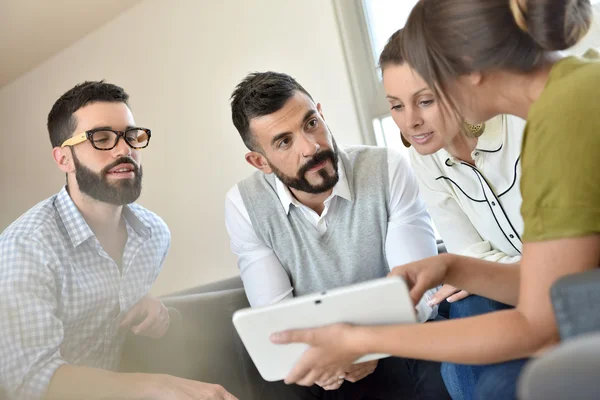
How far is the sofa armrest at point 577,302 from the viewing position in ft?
2.45

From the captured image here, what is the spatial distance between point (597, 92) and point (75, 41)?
2.69 meters

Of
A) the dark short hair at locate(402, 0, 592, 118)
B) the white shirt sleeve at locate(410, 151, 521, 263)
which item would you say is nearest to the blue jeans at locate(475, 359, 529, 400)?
the dark short hair at locate(402, 0, 592, 118)

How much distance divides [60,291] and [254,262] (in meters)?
0.56

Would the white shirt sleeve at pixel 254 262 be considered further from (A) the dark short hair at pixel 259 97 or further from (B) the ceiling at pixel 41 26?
(B) the ceiling at pixel 41 26

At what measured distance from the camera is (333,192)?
75.1 inches

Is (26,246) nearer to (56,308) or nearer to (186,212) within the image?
(56,308)

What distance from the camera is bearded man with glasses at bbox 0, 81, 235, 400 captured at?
1.59m

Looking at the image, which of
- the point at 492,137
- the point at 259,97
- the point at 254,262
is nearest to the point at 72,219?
the point at 254,262

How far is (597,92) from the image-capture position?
877 mm

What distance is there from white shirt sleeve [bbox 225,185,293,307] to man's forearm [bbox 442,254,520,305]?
77cm

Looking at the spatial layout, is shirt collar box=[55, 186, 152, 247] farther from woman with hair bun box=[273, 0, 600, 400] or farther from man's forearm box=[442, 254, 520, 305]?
man's forearm box=[442, 254, 520, 305]

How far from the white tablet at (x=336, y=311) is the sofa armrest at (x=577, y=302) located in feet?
0.91

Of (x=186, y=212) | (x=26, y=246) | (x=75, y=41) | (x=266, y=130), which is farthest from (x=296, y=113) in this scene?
(x=75, y=41)

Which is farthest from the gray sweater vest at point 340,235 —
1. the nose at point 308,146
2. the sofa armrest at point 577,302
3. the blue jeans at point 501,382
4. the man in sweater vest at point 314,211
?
the sofa armrest at point 577,302
